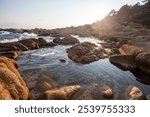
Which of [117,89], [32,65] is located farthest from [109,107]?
[32,65]

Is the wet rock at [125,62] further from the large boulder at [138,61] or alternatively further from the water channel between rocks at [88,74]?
the water channel between rocks at [88,74]

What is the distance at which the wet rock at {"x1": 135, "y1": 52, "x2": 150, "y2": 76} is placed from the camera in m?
17.2

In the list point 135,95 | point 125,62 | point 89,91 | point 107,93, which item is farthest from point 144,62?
point 89,91

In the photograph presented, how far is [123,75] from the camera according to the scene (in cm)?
1741

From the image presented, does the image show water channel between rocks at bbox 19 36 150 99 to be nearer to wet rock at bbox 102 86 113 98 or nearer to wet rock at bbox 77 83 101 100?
wet rock at bbox 77 83 101 100

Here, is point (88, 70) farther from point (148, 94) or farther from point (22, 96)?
point (22, 96)

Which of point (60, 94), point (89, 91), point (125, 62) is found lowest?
point (89, 91)

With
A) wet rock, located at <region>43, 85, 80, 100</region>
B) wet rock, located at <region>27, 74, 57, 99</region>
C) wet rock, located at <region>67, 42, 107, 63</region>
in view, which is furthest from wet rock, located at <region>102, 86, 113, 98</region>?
wet rock, located at <region>67, 42, 107, 63</region>

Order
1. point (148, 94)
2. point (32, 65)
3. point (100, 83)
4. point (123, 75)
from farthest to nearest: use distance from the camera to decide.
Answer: point (32, 65) < point (123, 75) < point (100, 83) < point (148, 94)

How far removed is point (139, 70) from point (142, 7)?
64.3 metres

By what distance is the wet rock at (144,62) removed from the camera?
17.2 meters

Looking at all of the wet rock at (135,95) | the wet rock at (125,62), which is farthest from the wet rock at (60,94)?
the wet rock at (125,62)

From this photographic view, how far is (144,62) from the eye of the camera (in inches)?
691

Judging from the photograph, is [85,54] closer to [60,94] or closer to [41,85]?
[41,85]
